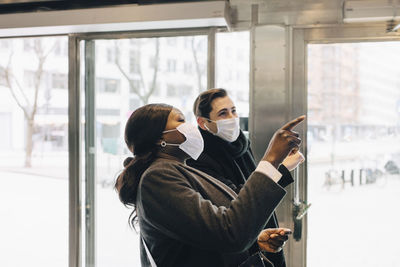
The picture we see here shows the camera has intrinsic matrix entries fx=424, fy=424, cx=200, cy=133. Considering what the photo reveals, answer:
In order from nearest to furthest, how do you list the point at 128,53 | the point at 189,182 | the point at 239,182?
1. the point at 189,182
2. the point at 239,182
3. the point at 128,53

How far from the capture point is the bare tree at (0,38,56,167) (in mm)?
3150

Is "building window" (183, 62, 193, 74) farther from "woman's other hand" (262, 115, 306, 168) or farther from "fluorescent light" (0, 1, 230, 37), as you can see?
"woman's other hand" (262, 115, 306, 168)

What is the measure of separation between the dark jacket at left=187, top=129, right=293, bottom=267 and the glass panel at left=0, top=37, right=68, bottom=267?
1.58 m

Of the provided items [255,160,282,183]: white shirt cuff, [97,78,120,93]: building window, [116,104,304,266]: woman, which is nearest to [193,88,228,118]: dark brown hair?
[116,104,304,266]: woman

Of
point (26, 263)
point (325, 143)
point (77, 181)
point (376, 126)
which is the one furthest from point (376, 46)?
point (26, 263)

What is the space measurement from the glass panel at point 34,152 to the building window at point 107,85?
252 mm

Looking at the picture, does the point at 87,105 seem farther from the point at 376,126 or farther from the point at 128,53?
the point at 376,126

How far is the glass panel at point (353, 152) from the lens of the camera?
2.61m

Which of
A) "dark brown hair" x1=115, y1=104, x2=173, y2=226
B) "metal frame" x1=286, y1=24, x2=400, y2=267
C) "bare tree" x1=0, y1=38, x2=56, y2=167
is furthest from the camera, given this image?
"bare tree" x1=0, y1=38, x2=56, y2=167

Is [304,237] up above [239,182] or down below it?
below

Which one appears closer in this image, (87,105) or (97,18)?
(97,18)

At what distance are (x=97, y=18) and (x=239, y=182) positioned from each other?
142cm

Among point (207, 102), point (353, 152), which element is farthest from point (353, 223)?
point (207, 102)

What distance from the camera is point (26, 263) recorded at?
132 inches
